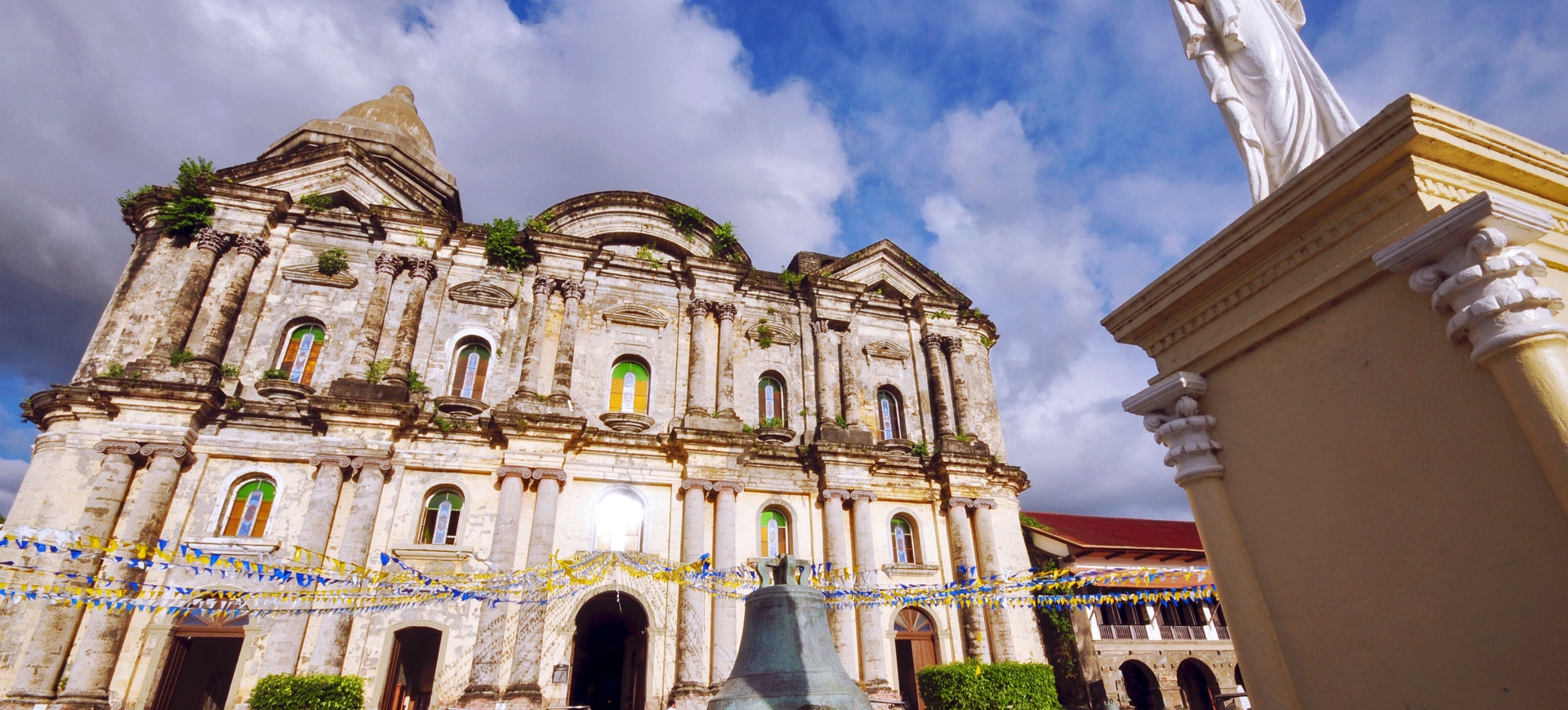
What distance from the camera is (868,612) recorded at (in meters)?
15.7

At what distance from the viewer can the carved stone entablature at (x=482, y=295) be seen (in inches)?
682

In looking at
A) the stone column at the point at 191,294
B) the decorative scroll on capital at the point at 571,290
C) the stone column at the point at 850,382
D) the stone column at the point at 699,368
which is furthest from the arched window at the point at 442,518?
the stone column at the point at 850,382

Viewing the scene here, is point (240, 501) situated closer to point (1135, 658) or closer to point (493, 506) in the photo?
point (493, 506)

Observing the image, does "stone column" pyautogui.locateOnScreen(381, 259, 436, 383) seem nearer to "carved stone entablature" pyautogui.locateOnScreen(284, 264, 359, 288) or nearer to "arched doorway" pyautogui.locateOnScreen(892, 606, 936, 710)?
"carved stone entablature" pyautogui.locateOnScreen(284, 264, 359, 288)

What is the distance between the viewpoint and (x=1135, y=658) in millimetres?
19891

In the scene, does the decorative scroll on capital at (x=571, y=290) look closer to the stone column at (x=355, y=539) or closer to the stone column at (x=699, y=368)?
the stone column at (x=699, y=368)

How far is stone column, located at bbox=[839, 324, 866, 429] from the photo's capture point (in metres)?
18.4

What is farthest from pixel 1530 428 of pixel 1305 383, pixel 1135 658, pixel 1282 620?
pixel 1135 658

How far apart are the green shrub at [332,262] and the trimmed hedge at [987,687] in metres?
15.5

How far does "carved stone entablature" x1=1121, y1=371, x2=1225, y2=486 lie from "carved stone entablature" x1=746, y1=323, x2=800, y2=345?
15.6 meters

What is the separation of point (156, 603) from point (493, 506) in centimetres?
537

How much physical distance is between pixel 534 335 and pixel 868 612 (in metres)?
9.56

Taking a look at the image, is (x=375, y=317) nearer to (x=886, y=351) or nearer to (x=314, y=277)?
(x=314, y=277)

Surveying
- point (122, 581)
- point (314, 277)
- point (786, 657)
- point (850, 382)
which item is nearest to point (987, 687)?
point (850, 382)
